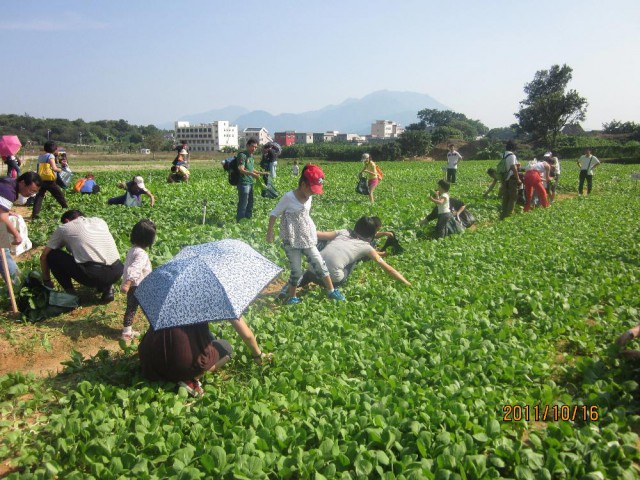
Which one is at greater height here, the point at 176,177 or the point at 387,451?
the point at 176,177

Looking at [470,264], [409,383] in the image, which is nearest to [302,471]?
[409,383]

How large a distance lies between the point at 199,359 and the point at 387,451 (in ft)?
6.25

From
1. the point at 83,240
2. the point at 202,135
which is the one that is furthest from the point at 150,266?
the point at 202,135

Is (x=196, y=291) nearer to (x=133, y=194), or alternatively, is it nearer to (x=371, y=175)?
(x=133, y=194)

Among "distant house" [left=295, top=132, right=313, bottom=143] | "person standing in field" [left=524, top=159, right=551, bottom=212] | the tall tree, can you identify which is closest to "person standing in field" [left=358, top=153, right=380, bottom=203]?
"person standing in field" [left=524, top=159, right=551, bottom=212]

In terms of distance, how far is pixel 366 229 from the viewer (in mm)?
7141

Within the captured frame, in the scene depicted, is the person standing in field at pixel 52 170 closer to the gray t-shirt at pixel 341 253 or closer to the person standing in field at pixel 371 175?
the gray t-shirt at pixel 341 253

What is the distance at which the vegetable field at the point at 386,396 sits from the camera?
324cm

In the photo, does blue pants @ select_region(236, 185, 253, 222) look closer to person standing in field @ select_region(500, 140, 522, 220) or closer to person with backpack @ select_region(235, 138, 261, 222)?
person with backpack @ select_region(235, 138, 261, 222)

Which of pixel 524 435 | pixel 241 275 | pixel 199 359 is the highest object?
pixel 241 275

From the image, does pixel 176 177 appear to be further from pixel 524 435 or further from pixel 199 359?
pixel 524 435

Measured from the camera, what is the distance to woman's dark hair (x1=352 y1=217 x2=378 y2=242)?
7133mm

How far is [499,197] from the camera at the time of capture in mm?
16625
